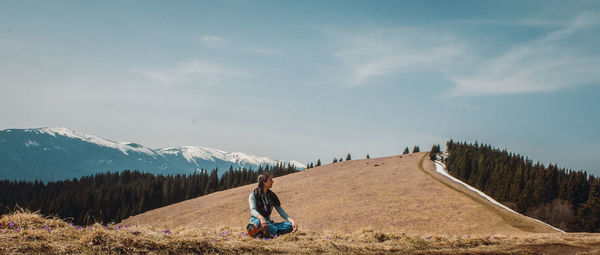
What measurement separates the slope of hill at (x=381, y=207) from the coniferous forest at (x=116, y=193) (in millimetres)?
34918

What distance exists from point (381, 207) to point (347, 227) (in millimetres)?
7618

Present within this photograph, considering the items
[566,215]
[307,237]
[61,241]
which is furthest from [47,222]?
[566,215]

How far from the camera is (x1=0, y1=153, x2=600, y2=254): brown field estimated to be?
6.96m

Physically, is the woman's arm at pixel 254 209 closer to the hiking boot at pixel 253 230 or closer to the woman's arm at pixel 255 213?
the woman's arm at pixel 255 213

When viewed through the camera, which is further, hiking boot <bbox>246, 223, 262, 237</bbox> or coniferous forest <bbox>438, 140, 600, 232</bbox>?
coniferous forest <bbox>438, 140, 600, 232</bbox>

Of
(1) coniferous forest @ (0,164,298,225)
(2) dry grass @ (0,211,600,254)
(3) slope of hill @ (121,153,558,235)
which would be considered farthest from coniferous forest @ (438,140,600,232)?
(1) coniferous forest @ (0,164,298,225)

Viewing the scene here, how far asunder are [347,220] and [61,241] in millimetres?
42282

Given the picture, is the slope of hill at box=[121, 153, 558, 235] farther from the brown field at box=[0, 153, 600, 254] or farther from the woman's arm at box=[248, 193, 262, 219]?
the woman's arm at box=[248, 193, 262, 219]

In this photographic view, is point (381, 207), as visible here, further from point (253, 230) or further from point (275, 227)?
point (253, 230)

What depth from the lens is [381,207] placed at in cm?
4825

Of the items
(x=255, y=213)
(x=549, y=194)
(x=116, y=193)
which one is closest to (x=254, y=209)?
(x=255, y=213)

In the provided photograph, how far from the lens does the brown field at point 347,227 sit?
6961mm

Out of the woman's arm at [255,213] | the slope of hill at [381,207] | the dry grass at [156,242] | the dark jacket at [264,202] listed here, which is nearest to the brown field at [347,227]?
the dry grass at [156,242]

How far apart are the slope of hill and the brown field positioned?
0.13 m
